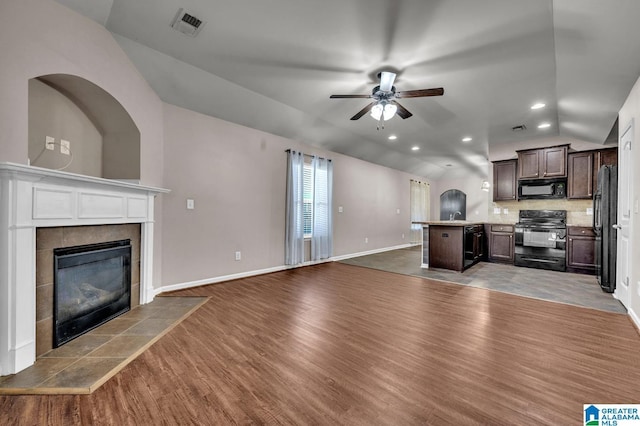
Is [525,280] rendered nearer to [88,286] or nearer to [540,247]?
[540,247]

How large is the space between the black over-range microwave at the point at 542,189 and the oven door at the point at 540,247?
69 cm

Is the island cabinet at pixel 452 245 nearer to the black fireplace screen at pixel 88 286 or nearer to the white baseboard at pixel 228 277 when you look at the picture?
the white baseboard at pixel 228 277

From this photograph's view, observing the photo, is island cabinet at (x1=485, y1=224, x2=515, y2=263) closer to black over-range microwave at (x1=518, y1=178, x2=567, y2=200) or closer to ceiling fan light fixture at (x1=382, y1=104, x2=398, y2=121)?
black over-range microwave at (x1=518, y1=178, x2=567, y2=200)

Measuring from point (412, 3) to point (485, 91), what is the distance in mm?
2117

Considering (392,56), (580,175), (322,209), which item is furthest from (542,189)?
(392,56)

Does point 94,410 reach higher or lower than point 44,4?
lower

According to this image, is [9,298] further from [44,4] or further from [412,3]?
[412,3]

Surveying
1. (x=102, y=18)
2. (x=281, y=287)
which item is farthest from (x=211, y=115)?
(x=281, y=287)

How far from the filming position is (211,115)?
403 cm

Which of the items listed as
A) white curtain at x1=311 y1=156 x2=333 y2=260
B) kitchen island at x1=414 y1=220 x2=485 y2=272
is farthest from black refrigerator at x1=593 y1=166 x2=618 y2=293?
white curtain at x1=311 y1=156 x2=333 y2=260

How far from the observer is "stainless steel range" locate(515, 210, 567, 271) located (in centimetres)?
504

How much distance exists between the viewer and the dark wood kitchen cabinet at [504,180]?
231 inches

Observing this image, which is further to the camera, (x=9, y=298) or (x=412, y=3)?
(x=412, y=3)

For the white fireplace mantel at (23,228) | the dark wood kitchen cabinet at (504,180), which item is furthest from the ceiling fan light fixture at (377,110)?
the dark wood kitchen cabinet at (504,180)
